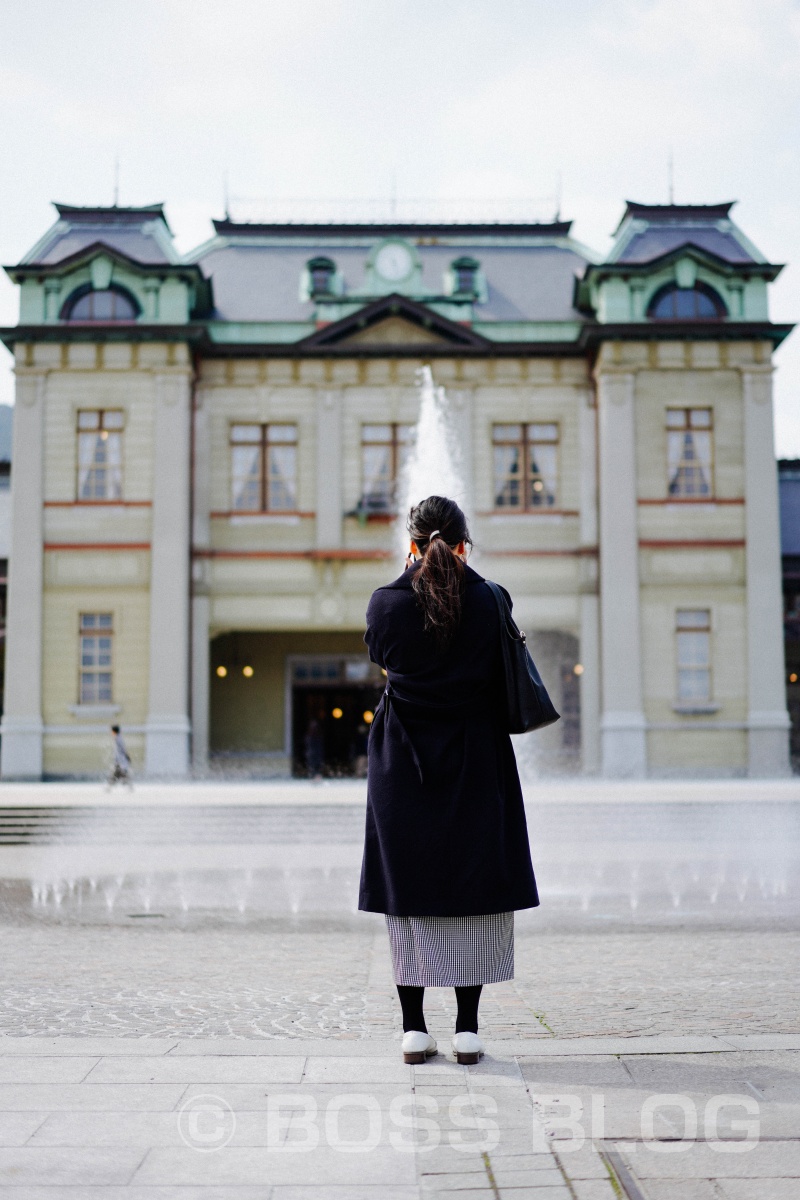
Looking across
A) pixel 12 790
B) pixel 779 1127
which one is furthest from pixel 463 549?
pixel 12 790

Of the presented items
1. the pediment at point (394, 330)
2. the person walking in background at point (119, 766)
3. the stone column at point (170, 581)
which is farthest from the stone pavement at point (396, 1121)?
the pediment at point (394, 330)

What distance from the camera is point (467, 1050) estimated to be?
4047mm

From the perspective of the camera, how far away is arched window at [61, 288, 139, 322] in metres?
27.0

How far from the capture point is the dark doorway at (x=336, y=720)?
28.9 meters

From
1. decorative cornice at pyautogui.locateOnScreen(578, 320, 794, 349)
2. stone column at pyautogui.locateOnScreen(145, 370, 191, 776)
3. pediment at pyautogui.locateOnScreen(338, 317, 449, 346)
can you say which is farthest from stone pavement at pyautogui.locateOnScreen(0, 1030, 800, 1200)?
pediment at pyautogui.locateOnScreen(338, 317, 449, 346)

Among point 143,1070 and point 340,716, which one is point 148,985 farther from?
point 340,716

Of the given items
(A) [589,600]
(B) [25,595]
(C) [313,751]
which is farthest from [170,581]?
(A) [589,600]

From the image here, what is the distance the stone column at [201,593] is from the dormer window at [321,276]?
376 centimetres

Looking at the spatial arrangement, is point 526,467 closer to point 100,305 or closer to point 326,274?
point 326,274

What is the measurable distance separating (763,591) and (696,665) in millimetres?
2070

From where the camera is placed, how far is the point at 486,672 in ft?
14.4

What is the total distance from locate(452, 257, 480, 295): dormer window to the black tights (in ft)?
83.8

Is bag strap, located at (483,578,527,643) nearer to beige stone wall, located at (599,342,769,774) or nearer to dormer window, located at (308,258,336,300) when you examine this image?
beige stone wall, located at (599,342,769,774)

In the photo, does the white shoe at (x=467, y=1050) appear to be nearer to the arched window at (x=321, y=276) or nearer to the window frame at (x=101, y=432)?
the window frame at (x=101, y=432)
